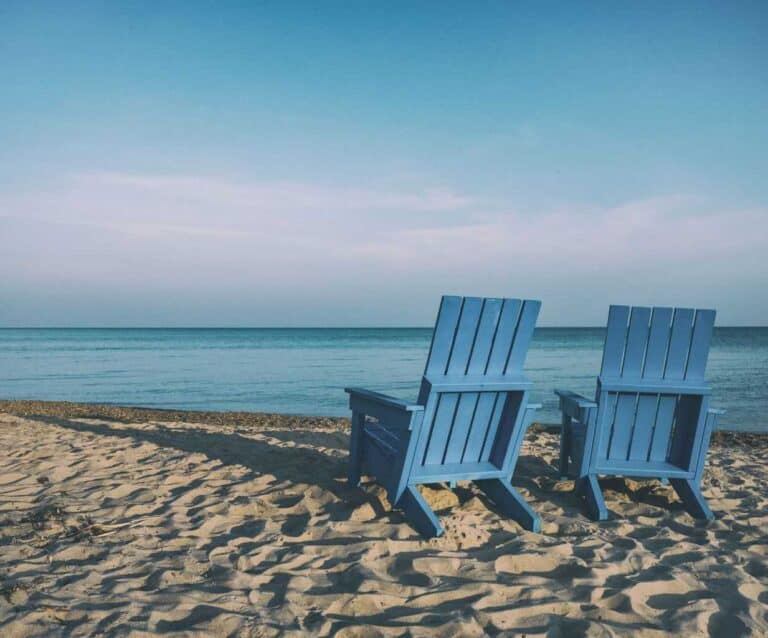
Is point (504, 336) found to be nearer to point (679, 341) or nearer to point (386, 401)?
point (386, 401)

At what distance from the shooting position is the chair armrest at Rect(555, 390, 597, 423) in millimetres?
3635

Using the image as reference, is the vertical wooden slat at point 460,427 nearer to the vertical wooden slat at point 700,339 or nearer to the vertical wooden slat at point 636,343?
the vertical wooden slat at point 636,343

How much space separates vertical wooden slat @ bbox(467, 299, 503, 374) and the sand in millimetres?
888

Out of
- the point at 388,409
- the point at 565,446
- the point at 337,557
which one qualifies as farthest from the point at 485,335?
the point at 565,446

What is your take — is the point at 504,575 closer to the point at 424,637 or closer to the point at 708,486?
the point at 424,637

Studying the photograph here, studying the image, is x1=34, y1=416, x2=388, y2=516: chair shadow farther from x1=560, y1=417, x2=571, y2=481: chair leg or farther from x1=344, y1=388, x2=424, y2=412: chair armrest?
x1=560, y1=417, x2=571, y2=481: chair leg

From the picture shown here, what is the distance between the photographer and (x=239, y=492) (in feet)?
12.7

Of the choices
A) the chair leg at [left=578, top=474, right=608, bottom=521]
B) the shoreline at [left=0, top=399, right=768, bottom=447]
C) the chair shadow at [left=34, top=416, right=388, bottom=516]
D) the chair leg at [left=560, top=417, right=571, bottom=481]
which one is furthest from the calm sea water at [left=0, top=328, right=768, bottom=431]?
the chair leg at [left=578, top=474, right=608, bottom=521]

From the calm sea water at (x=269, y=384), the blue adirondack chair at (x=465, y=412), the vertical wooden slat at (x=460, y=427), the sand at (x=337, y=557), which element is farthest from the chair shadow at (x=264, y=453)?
the calm sea water at (x=269, y=384)

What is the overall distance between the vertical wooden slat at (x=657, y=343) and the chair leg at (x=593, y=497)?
2.43 ft

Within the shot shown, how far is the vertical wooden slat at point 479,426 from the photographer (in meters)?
3.44

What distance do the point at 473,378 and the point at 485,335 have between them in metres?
0.25

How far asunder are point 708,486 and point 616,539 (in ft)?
5.30

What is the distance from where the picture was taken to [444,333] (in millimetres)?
3170
